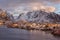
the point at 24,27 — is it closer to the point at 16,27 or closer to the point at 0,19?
the point at 16,27

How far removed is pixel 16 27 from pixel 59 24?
6120 millimetres

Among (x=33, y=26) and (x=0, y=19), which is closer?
(x=0, y=19)

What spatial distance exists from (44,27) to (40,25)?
0.63m

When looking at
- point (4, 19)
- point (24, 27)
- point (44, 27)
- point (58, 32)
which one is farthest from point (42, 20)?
point (58, 32)

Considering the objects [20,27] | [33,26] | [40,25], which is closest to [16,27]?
[20,27]

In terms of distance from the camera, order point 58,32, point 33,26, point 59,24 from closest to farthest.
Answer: point 58,32
point 59,24
point 33,26

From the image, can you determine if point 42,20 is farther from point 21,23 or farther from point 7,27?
point 7,27

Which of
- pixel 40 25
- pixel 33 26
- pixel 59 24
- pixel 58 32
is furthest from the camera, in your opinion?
pixel 33 26

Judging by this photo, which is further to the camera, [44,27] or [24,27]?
[24,27]

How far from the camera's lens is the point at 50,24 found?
20.9 metres

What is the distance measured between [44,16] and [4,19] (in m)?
4.18

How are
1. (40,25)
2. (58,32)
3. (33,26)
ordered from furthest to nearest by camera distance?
(33,26) → (40,25) → (58,32)

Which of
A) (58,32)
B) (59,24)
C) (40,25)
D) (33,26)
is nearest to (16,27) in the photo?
(33,26)

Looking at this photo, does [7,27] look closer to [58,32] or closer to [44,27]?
[44,27]
